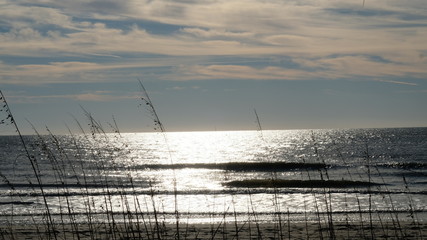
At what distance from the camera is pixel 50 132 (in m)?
6.58

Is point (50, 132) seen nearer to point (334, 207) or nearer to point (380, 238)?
point (380, 238)

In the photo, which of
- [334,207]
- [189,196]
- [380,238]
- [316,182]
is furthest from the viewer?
[316,182]

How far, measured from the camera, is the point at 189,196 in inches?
1085

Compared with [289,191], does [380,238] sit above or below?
below

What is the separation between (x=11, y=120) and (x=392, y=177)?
39500 millimetres

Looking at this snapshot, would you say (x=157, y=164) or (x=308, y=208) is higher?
(x=157, y=164)

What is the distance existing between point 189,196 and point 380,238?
15.0 meters

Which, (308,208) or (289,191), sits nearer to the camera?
(308,208)

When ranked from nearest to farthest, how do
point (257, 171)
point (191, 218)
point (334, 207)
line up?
point (191, 218) < point (334, 207) < point (257, 171)

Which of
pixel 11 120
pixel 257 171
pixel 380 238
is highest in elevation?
pixel 257 171

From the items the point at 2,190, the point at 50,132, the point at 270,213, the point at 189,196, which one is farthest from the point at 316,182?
the point at 50,132

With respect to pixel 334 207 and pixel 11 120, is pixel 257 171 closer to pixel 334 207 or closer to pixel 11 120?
pixel 334 207

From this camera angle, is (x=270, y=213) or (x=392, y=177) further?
(x=392, y=177)

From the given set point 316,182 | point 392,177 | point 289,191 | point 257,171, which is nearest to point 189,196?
point 289,191
